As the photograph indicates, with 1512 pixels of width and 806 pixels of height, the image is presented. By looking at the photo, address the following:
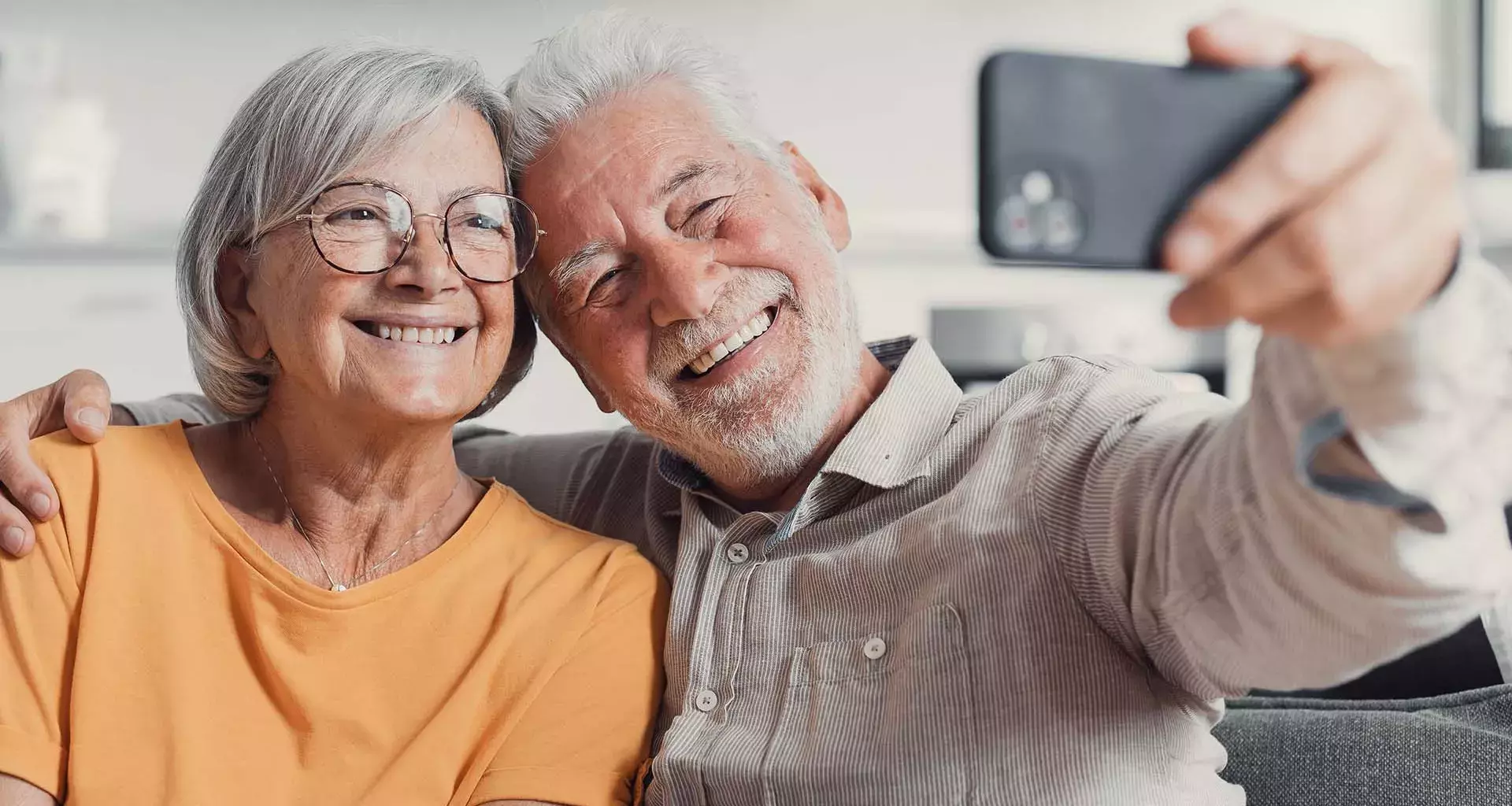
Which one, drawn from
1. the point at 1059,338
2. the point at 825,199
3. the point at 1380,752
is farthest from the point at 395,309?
the point at 1059,338

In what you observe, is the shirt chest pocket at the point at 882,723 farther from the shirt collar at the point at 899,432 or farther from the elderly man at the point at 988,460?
the shirt collar at the point at 899,432

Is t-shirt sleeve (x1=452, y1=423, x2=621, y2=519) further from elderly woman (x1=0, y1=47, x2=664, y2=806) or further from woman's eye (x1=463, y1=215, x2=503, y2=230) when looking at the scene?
woman's eye (x1=463, y1=215, x2=503, y2=230)

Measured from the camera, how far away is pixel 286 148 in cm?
136

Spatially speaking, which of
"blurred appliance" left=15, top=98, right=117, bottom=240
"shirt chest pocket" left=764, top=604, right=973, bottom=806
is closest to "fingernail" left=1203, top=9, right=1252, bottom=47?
"shirt chest pocket" left=764, top=604, right=973, bottom=806

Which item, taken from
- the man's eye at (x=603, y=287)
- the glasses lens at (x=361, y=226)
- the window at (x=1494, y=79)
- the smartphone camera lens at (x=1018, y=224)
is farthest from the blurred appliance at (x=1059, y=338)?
the smartphone camera lens at (x=1018, y=224)

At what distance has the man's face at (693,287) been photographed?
4.68ft

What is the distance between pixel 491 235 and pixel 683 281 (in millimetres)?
223

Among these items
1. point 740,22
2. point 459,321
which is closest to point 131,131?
point 740,22

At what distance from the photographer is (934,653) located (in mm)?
1204

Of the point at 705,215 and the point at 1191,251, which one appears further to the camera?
the point at 705,215

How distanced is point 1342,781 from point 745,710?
2.16 feet

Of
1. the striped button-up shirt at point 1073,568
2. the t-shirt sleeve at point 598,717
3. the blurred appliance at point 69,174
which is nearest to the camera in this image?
the striped button-up shirt at point 1073,568

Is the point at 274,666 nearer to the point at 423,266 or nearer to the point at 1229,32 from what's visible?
the point at 423,266

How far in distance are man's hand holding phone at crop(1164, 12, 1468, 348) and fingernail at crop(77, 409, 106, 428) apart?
1172 mm
